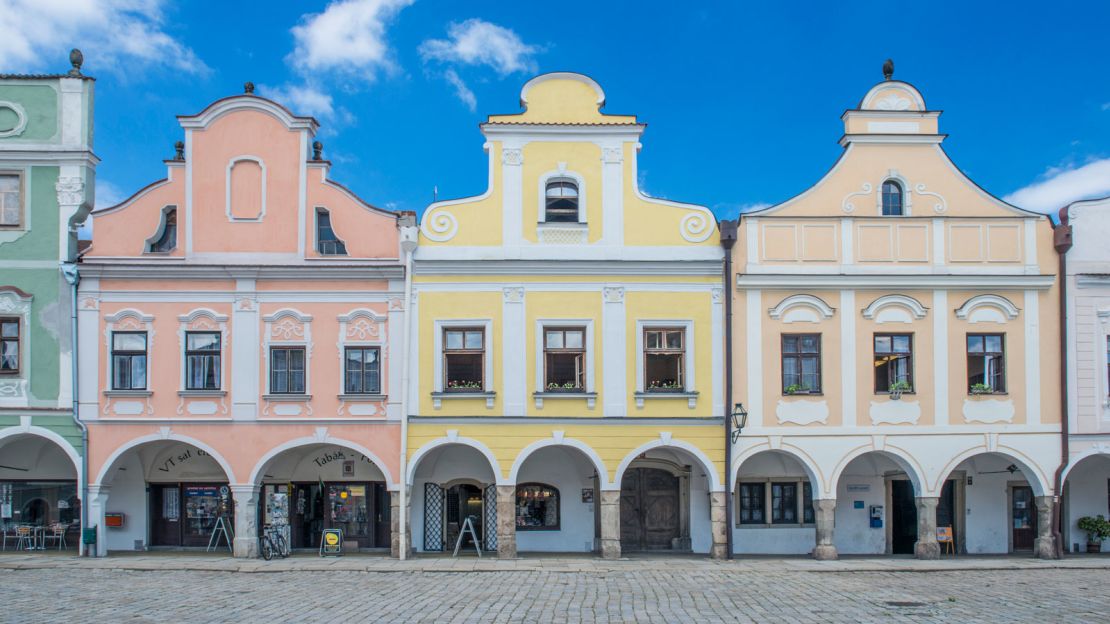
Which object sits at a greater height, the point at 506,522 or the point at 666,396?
the point at 666,396

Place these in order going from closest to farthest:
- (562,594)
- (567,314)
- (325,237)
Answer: (562,594)
(567,314)
(325,237)

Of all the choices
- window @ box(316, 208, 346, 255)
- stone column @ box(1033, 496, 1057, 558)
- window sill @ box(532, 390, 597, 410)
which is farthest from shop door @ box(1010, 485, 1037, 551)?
window @ box(316, 208, 346, 255)

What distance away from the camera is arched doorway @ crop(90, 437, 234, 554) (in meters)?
23.7

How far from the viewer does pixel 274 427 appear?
22.5m

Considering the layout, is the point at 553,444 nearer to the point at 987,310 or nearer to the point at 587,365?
the point at 587,365

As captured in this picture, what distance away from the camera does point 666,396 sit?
73.3 ft

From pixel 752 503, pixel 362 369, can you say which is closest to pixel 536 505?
pixel 752 503

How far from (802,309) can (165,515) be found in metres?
16.2

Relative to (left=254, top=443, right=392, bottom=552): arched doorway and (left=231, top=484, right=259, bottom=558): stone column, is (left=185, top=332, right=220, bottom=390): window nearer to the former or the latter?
(left=231, top=484, right=259, bottom=558): stone column

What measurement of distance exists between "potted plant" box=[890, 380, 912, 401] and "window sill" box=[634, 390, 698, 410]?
14.9 feet

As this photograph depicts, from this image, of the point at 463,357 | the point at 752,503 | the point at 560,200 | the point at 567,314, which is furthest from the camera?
the point at 752,503

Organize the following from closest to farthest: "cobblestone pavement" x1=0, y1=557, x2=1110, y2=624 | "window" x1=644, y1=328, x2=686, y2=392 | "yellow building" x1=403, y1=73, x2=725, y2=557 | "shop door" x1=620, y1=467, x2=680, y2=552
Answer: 1. "cobblestone pavement" x1=0, y1=557, x2=1110, y2=624
2. "yellow building" x1=403, y1=73, x2=725, y2=557
3. "window" x1=644, y1=328, x2=686, y2=392
4. "shop door" x1=620, y1=467, x2=680, y2=552

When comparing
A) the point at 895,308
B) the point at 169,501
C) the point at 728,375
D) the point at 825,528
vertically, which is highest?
the point at 895,308

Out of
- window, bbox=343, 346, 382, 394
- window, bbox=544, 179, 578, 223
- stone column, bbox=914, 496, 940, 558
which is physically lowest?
stone column, bbox=914, 496, 940, 558
